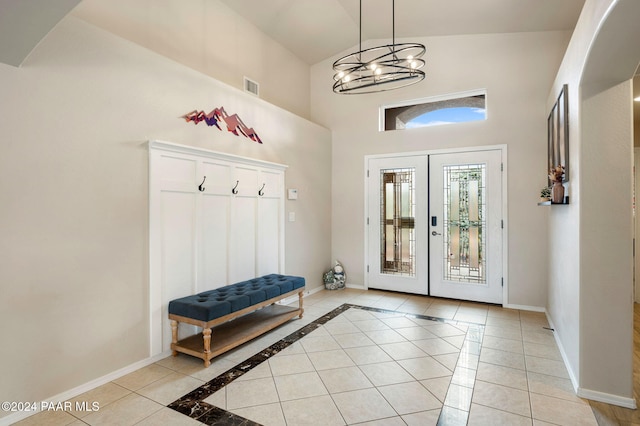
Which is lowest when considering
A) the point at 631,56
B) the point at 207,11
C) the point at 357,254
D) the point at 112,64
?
the point at 357,254

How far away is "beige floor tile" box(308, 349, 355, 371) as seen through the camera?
2.85m

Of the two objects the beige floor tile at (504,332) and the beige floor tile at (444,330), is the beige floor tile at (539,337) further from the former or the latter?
the beige floor tile at (444,330)

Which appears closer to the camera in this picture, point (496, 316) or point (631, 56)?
point (631, 56)

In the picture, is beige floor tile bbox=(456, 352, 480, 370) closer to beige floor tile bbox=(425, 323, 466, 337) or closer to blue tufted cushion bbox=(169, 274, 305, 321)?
beige floor tile bbox=(425, 323, 466, 337)

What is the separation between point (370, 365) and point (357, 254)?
112 inches

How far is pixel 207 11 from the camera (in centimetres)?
395

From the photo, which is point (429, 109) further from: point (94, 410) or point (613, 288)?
point (94, 410)

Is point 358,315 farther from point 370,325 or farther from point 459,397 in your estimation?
point 459,397

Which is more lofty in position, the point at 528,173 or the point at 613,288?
the point at 528,173

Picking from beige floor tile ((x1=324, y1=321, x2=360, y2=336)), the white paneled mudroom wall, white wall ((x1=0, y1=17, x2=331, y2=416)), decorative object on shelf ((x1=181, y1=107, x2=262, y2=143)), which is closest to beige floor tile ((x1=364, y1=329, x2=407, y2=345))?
beige floor tile ((x1=324, y1=321, x2=360, y2=336))

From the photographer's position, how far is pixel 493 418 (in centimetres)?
212

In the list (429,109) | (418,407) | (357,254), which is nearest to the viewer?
(418,407)

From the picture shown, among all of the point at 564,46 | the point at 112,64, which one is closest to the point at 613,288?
the point at 564,46

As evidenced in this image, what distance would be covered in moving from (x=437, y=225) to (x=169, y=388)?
155 inches
